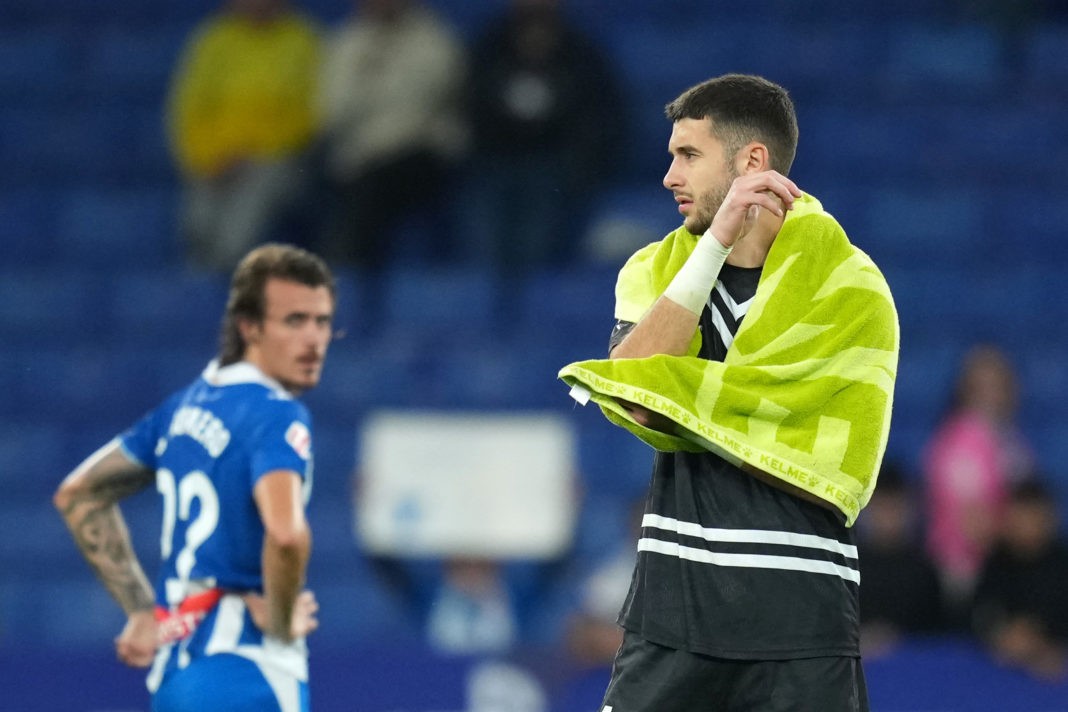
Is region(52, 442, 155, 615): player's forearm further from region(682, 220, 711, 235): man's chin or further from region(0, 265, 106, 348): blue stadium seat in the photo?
region(0, 265, 106, 348): blue stadium seat

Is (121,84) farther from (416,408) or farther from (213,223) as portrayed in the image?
(416,408)

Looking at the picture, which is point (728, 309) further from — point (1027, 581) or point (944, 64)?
point (944, 64)

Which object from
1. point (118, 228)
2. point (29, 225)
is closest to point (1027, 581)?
point (118, 228)

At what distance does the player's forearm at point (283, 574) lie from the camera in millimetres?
3971

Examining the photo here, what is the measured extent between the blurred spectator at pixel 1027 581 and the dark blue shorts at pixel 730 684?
366 cm

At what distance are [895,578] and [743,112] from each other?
4.00m

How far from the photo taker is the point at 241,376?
4273 mm

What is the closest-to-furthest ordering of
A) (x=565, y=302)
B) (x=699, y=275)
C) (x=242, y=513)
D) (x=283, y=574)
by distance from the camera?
1. (x=699, y=275)
2. (x=283, y=574)
3. (x=242, y=513)
4. (x=565, y=302)

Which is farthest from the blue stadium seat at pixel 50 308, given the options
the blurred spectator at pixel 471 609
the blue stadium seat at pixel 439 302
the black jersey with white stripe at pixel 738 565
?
the black jersey with white stripe at pixel 738 565

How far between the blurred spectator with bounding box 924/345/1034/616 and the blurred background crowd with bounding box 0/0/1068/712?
0.5 inches

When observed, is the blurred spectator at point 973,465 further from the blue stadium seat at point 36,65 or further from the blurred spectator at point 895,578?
the blue stadium seat at point 36,65

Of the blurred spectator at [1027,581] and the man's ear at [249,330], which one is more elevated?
the man's ear at [249,330]

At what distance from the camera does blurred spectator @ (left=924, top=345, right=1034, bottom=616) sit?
25.7 ft

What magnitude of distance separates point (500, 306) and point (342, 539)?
5.07 feet
